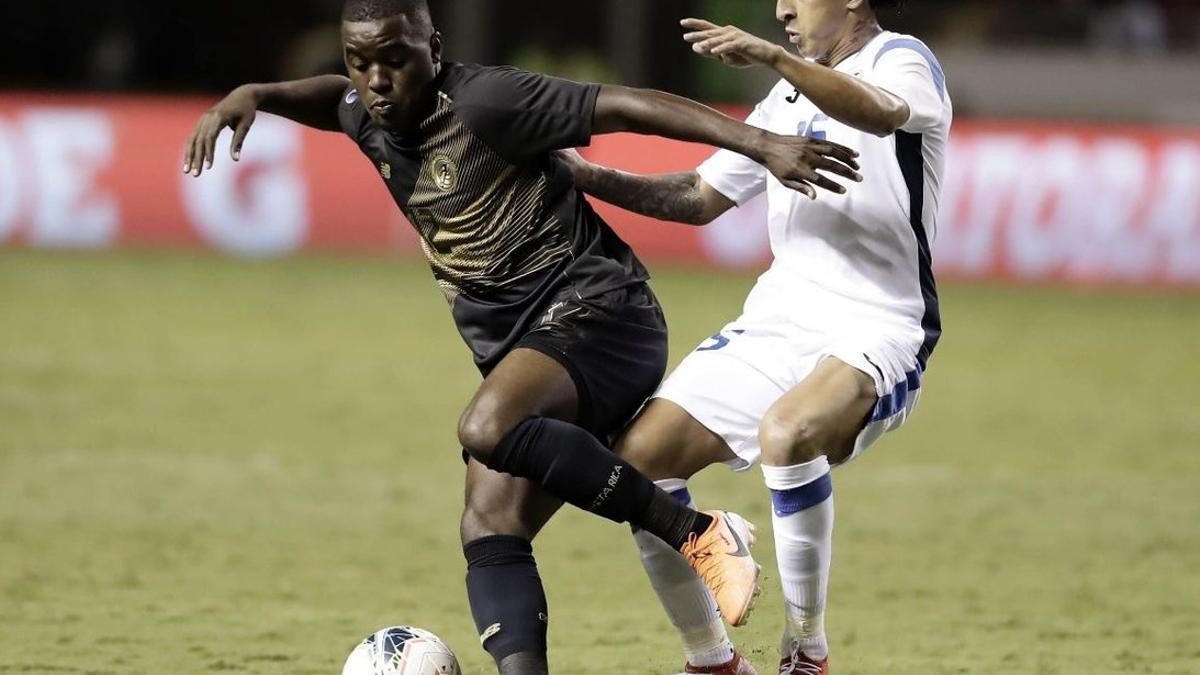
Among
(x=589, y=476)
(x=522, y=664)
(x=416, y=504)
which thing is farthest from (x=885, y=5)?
(x=416, y=504)

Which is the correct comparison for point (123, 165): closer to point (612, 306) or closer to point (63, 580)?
point (63, 580)

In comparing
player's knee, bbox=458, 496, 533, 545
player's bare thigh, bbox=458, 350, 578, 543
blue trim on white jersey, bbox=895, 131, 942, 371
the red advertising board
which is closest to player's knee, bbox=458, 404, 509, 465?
player's bare thigh, bbox=458, 350, 578, 543

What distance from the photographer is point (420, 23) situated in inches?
176

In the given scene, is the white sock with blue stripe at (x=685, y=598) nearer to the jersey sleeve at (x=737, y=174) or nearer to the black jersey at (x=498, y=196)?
the black jersey at (x=498, y=196)

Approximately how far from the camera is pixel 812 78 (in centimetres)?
430

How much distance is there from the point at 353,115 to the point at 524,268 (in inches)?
26.1

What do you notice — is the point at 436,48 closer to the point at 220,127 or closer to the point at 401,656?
the point at 220,127

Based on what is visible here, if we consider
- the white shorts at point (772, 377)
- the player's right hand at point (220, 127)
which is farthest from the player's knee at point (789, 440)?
the player's right hand at point (220, 127)

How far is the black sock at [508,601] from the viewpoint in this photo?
443 cm

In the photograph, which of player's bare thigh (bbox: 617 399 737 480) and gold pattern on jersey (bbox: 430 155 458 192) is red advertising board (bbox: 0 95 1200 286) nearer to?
player's bare thigh (bbox: 617 399 737 480)

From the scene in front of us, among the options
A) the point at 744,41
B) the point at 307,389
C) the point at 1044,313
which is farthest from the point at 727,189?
the point at 1044,313

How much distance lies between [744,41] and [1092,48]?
2016 cm

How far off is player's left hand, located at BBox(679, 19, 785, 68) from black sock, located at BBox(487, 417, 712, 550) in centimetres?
100

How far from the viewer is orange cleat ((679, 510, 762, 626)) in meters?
4.28
